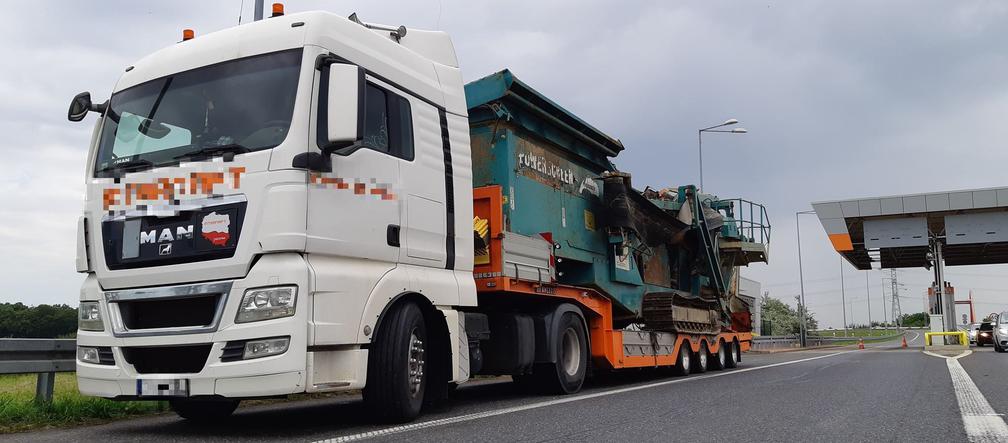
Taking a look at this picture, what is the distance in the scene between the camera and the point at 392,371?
5840mm

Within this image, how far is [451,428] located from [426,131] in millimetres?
2556

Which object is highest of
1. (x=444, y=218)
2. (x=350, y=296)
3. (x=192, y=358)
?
(x=444, y=218)

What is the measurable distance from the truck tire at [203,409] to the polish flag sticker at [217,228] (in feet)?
6.17

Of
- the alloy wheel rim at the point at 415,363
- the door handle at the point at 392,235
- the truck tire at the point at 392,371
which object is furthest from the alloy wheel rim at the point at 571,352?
the door handle at the point at 392,235

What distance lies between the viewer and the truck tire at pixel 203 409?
21.6ft

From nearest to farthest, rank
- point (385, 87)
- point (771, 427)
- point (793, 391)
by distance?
point (771, 427) < point (385, 87) < point (793, 391)

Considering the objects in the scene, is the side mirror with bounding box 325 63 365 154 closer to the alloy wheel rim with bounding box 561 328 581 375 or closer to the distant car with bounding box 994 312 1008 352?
the alloy wheel rim with bounding box 561 328 581 375

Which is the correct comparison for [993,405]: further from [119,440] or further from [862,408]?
[119,440]

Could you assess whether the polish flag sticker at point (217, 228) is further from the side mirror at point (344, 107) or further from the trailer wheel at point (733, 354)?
the trailer wheel at point (733, 354)

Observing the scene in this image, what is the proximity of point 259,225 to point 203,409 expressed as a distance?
7.57 ft

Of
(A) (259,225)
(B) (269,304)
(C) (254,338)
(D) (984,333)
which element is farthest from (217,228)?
(D) (984,333)

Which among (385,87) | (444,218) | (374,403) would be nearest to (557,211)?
(444,218)

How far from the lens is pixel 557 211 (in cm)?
995

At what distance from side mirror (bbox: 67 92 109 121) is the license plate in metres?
2.39
